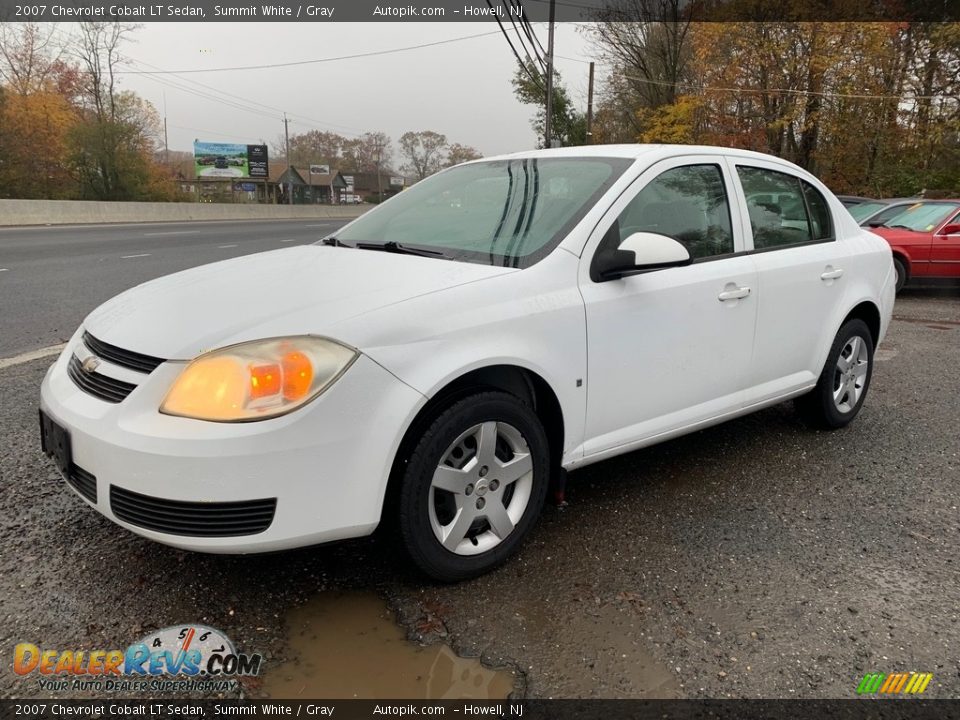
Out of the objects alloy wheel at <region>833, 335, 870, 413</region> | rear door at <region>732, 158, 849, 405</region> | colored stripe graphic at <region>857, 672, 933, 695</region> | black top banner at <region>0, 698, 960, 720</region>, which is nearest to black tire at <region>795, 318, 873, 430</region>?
alloy wheel at <region>833, 335, 870, 413</region>

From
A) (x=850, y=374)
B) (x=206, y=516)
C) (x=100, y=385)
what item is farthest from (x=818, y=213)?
(x=100, y=385)

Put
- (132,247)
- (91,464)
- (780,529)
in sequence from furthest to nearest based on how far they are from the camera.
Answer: (132,247)
(780,529)
(91,464)

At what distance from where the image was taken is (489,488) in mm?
2566

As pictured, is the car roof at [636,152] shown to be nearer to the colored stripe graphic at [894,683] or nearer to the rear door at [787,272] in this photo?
the rear door at [787,272]

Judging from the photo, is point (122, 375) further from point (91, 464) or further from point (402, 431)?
point (402, 431)

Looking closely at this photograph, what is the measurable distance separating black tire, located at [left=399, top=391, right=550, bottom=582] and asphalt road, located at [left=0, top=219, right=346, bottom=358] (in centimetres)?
464

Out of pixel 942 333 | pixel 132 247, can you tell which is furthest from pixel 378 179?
pixel 942 333

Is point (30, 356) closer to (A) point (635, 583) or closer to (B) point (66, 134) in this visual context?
(A) point (635, 583)

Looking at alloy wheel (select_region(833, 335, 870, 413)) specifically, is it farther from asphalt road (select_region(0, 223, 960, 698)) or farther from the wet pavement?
the wet pavement

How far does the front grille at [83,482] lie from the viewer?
7.50 ft

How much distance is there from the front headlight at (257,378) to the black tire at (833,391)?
313cm

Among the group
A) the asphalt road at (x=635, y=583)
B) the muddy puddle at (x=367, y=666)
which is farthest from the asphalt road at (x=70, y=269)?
the muddy puddle at (x=367, y=666)

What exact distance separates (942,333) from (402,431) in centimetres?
781

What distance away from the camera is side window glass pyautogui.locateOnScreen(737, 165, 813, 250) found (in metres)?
3.70
